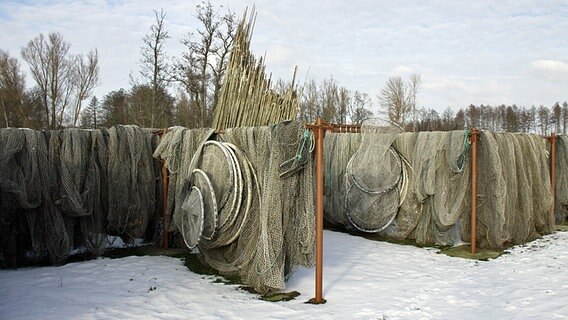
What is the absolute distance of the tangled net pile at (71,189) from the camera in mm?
6203

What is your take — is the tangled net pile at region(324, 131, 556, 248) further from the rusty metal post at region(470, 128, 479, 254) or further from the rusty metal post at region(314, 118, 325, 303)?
the rusty metal post at region(314, 118, 325, 303)

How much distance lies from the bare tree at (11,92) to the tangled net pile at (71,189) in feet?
93.1

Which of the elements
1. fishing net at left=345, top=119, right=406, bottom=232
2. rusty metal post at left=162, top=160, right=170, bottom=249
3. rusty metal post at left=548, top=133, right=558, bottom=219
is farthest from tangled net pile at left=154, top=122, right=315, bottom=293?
rusty metal post at left=548, top=133, right=558, bottom=219

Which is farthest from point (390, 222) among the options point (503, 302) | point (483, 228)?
point (503, 302)

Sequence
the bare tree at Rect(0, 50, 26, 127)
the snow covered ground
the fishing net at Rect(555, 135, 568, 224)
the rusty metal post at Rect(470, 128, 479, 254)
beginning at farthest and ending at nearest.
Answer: the bare tree at Rect(0, 50, 26, 127) → the fishing net at Rect(555, 135, 568, 224) → the rusty metal post at Rect(470, 128, 479, 254) → the snow covered ground

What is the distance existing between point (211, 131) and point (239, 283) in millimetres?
2173

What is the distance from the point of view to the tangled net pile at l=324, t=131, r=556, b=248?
7906 millimetres

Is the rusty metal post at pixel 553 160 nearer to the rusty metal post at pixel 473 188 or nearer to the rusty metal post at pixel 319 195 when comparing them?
the rusty metal post at pixel 473 188

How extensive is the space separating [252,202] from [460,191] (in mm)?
4335

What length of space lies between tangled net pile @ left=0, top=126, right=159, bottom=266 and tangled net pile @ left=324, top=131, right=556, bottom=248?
14.6 ft

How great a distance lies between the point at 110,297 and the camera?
5113mm

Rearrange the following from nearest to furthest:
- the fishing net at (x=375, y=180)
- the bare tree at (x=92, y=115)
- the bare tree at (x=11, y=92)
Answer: the fishing net at (x=375, y=180) → the bare tree at (x=11, y=92) → the bare tree at (x=92, y=115)

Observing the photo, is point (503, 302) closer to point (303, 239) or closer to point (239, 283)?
point (303, 239)

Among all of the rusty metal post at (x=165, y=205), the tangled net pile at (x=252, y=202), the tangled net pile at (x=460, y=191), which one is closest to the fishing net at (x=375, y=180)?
the tangled net pile at (x=460, y=191)
